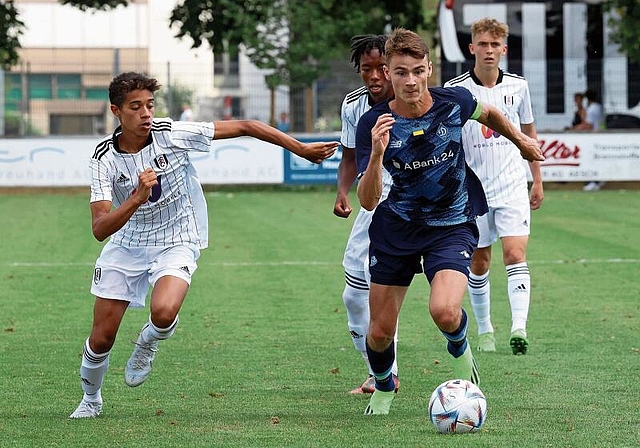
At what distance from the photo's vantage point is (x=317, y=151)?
7.13 m

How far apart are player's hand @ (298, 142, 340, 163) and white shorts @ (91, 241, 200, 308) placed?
0.85 m

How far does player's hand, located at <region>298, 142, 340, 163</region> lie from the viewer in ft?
23.2

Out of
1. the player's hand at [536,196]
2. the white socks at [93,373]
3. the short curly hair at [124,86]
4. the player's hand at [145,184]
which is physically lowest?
the white socks at [93,373]

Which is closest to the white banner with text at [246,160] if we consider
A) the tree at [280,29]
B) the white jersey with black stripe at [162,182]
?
the tree at [280,29]

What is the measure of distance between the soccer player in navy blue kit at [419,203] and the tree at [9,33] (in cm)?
2598

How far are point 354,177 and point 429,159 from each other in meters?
1.17

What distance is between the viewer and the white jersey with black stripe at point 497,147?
9.32 metres

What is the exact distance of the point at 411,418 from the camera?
6.87 meters

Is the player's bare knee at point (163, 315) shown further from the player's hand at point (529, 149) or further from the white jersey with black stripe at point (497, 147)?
the white jersey with black stripe at point (497, 147)

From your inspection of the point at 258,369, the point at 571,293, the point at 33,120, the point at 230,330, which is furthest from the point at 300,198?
the point at 258,369

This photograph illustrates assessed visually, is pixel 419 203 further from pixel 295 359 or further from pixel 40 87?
pixel 40 87

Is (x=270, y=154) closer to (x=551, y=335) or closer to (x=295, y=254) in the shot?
(x=295, y=254)

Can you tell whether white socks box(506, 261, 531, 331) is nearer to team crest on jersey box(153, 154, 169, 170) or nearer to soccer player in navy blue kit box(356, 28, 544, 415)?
soccer player in navy blue kit box(356, 28, 544, 415)

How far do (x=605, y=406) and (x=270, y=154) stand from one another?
20136 millimetres
